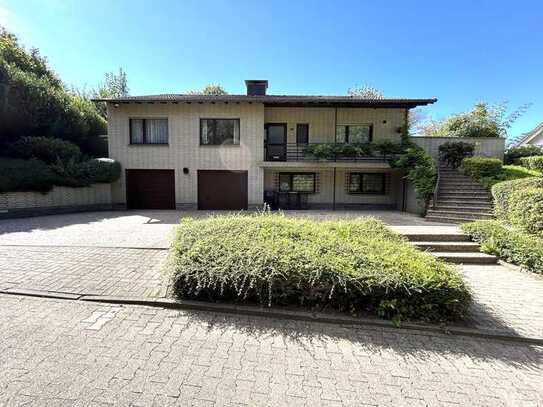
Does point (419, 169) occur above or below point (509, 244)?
above

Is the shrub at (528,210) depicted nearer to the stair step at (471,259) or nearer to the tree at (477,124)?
the stair step at (471,259)

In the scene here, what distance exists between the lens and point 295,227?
16.1ft

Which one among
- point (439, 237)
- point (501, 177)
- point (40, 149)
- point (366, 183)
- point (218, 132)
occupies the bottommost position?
point (439, 237)

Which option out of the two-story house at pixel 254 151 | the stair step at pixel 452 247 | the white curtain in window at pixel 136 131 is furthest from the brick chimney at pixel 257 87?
the stair step at pixel 452 247

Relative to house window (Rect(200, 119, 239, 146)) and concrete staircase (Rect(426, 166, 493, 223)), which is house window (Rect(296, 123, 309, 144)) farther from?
concrete staircase (Rect(426, 166, 493, 223))

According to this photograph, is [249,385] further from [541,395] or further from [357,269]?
[541,395]

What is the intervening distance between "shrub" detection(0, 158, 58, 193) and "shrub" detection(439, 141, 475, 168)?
57.4 feet

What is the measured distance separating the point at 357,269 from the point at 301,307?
0.93 m

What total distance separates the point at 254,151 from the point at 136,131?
233 inches

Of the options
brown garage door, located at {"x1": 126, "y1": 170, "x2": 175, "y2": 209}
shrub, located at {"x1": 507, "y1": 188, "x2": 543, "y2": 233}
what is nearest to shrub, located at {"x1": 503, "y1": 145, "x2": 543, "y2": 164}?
shrub, located at {"x1": 507, "y1": 188, "x2": 543, "y2": 233}

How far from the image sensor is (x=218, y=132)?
1269 centimetres

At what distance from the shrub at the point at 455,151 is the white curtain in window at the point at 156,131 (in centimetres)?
1333

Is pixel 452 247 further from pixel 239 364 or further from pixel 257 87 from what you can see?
pixel 257 87

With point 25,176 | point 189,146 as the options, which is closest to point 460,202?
point 189,146
